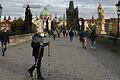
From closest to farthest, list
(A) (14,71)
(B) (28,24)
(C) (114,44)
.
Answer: (A) (14,71), (C) (114,44), (B) (28,24)

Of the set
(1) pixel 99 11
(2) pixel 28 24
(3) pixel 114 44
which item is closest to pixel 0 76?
(3) pixel 114 44

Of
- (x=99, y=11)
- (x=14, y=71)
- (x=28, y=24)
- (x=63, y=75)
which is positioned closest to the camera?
(x=63, y=75)

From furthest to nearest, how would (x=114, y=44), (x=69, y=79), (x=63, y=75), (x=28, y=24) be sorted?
(x=28, y=24), (x=114, y=44), (x=63, y=75), (x=69, y=79)

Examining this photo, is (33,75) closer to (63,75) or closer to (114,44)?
(63,75)

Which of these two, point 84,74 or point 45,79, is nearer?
point 45,79

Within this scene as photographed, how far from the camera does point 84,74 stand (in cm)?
1208

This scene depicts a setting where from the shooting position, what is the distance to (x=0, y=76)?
1139 centimetres

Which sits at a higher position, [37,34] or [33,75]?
[37,34]

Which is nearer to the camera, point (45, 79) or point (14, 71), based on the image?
point (45, 79)

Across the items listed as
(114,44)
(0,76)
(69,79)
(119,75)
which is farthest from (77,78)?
(114,44)

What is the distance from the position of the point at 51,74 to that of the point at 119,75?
2.37 metres

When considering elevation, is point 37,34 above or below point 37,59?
above

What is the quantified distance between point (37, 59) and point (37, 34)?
2.69 ft

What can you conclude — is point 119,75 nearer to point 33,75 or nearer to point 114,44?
point 33,75
